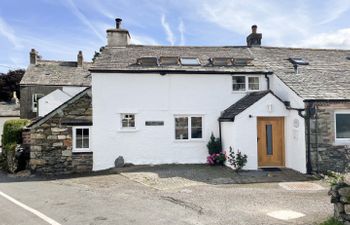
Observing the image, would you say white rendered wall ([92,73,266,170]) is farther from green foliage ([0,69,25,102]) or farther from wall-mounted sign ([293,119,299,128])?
green foliage ([0,69,25,102])

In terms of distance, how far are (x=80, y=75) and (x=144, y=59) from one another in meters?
17.2

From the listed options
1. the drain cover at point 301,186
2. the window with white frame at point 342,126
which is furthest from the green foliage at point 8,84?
the drain cover at point 301,186

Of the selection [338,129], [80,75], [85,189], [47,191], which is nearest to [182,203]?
[85,189]

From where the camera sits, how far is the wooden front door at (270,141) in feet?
48.4

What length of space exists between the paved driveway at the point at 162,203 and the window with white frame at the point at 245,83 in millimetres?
5603

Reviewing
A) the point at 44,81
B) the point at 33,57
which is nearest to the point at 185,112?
the point at 44,81

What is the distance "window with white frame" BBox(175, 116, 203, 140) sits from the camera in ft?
52.2

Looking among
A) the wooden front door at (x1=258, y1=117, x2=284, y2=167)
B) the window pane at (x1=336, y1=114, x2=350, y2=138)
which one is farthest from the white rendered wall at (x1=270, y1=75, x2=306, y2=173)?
the window pane at (x1=336, y1=114, x2=350, y2=138)

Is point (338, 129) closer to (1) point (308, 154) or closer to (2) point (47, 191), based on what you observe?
(1) point (308, 154)

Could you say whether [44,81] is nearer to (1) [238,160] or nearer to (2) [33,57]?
(2) [33,57]

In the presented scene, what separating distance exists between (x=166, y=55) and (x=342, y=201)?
12921 mm

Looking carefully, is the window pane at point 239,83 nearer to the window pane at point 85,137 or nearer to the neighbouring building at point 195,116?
the neighbouring building at point 195,116

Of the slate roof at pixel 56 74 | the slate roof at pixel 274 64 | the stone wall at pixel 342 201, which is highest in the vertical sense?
the slate roof at pixel 56 74

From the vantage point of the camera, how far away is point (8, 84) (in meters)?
50.8
